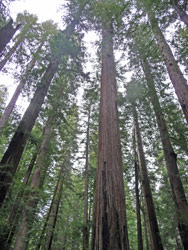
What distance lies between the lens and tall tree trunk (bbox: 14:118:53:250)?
162 inches

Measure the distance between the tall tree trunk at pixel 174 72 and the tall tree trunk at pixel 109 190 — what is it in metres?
2.62

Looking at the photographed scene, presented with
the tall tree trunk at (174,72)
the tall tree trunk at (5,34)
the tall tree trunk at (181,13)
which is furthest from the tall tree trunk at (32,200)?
the tall tree trunk at (181,13)

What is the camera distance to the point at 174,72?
17.7ft

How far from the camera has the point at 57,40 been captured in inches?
227

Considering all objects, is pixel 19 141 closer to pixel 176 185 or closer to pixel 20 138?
pixel 20 138

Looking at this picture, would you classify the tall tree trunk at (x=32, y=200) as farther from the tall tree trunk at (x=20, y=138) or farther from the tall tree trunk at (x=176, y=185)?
the tall tree trunk at (x=176, y=185)

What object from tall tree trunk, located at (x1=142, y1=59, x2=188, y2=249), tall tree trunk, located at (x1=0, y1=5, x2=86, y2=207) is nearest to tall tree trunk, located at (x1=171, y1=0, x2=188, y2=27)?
tall tree trunk, located at (x1=142, y1=59, x2=188, y2=249)

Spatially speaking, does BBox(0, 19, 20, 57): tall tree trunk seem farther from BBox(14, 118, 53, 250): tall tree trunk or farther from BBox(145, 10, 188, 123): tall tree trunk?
BBox(145, 10, 188, 123): tall tree trunk

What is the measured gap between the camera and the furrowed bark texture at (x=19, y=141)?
341 centimetres

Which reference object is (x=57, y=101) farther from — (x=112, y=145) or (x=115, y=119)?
(x=112, y=145)

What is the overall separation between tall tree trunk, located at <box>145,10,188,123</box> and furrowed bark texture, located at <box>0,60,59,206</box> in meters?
4.32

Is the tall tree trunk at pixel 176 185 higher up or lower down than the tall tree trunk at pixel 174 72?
lower down

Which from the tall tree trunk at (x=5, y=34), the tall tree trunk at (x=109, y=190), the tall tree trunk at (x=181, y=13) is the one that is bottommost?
the tall tree trunk at (x=109, y=190)

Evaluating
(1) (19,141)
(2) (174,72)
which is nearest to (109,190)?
(1) (19,141)
